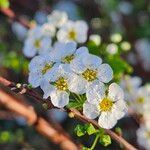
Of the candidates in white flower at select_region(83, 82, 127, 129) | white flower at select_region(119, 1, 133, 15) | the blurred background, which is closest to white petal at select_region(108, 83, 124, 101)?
white flower at select_region(83, 82, 127, 129)

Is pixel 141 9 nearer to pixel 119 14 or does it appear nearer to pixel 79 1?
pixel 119 14

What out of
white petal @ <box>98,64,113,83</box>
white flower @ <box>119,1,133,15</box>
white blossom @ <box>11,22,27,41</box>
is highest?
white petal @ <box>98,64,113,83</box>

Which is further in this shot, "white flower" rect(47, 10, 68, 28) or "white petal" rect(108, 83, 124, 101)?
"white flower" rect(47, 10, 68, 28)

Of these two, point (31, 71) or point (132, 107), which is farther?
point (132, 107)

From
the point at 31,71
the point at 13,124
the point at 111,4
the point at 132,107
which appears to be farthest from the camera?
the point at 111,4

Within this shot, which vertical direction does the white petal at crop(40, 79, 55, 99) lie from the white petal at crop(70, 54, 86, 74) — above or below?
below

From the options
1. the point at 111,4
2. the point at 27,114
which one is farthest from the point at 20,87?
the point at 111,4

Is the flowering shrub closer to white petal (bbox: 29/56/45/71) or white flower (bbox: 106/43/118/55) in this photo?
white petal (bbox: 29/56/45/71)
